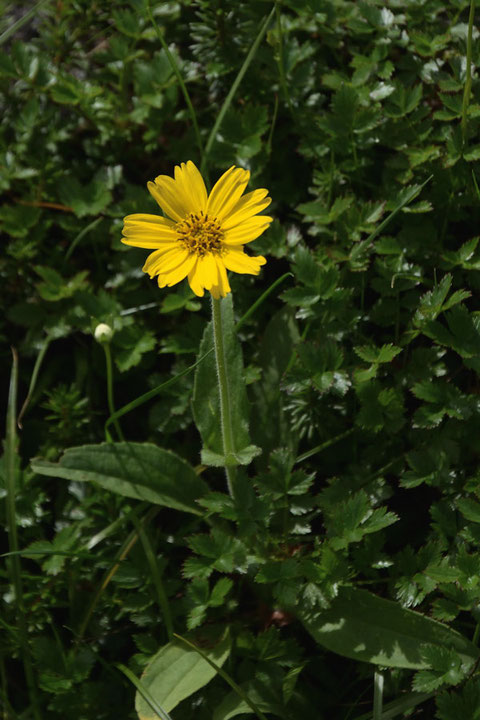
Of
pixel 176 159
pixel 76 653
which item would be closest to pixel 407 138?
pixel 176 159

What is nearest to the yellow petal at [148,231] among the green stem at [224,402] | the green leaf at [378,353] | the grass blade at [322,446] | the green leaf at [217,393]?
the green stem at [224,402]

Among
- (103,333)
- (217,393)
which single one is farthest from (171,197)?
(217,393)

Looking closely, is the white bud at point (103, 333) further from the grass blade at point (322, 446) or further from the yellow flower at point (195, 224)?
the grass blade at point (322, 446)

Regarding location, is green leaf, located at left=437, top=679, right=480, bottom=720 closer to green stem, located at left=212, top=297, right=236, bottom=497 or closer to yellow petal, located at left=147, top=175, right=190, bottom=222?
Result: green stem, located at left=212, top=297, right=236, bottom=497

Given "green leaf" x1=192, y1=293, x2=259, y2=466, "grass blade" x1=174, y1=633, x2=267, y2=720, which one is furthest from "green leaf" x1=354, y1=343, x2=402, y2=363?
"grass blade" x1=174, y1=633, x2=267, y2=720

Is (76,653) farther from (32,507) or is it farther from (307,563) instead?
(307,563)

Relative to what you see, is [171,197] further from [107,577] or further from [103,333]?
[107,577]

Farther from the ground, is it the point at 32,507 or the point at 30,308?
the point at 30,308
